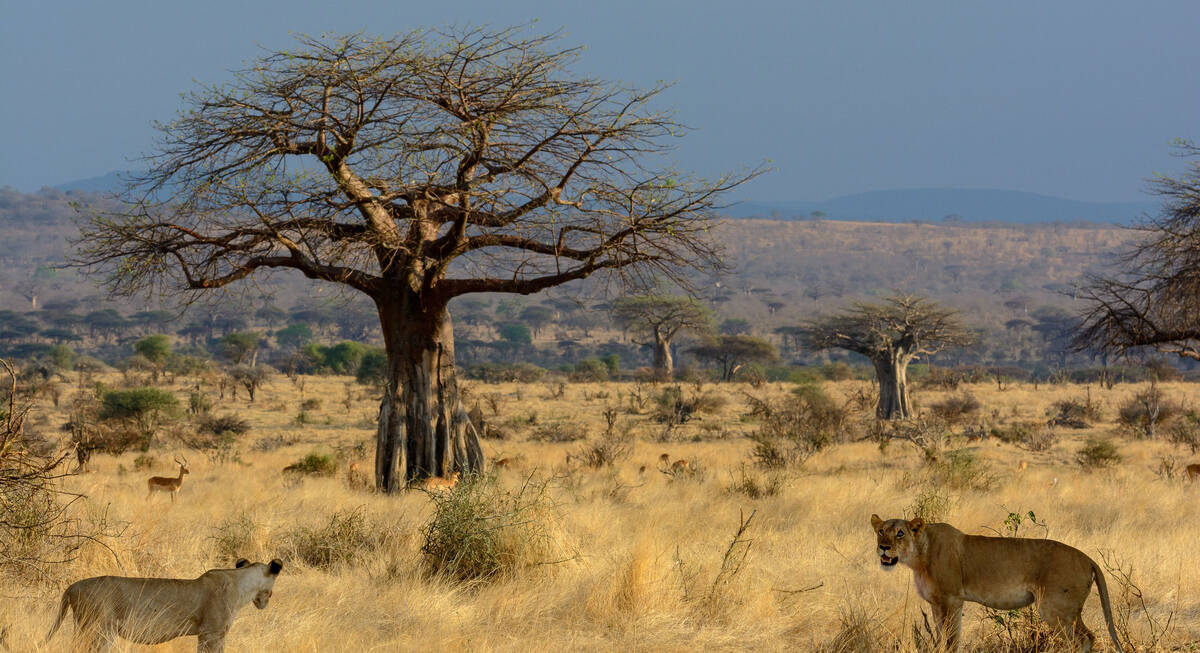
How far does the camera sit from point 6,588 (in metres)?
5.30

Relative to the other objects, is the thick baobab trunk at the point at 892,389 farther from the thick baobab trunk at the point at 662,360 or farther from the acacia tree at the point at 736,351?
the acacia tree at the point at 736,351

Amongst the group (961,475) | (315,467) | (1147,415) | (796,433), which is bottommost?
(1147,415)

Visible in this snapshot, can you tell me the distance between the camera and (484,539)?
20.7ft

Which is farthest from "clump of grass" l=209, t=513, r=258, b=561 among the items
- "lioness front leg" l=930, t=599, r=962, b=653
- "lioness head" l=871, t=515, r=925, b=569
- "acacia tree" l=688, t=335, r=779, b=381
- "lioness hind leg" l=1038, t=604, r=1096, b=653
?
"acacia tree" l=688, t=335, r=779, b=381

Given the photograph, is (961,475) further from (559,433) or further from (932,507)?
(559,433)

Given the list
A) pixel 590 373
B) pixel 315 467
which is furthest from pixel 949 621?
pixel 590 373

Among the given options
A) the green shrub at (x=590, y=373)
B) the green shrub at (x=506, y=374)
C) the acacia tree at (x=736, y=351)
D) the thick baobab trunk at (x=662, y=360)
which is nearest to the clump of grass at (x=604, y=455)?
the thick baobab trunk at (x=662, y=360)

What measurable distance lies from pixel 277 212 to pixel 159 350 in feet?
116

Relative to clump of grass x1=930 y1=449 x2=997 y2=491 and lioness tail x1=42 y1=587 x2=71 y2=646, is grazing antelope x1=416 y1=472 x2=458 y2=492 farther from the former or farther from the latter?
clump of grass x1=930 y1=449 x2=997 y2=491

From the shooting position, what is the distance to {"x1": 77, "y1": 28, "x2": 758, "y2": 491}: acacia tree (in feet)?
32.0

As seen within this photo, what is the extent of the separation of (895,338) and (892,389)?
5.64ft

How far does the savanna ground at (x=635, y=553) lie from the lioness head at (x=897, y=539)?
48 cm

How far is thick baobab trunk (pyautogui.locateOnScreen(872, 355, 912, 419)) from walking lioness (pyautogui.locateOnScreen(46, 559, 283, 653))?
2487cm

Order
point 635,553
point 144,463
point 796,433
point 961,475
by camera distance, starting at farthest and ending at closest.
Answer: point 796,433, point 144,463, point 961,475, point 635,553
